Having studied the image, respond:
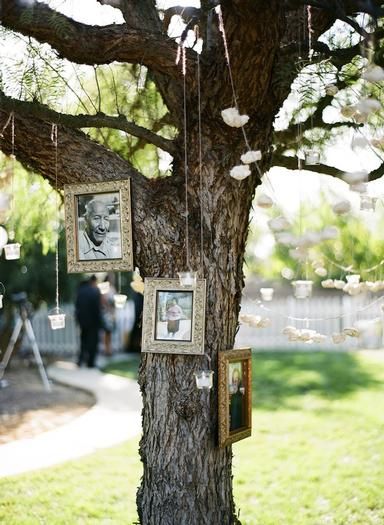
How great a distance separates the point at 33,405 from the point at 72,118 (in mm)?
5639

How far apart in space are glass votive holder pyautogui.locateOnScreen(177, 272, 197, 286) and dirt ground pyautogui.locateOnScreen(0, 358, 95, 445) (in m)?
4.05

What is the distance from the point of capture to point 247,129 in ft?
10.1

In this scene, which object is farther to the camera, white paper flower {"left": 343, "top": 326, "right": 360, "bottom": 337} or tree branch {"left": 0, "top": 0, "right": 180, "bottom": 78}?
white paper flower {"left": 343, "top": 326, "right": 360, "bottom": 337}

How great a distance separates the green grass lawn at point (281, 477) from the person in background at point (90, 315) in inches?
149

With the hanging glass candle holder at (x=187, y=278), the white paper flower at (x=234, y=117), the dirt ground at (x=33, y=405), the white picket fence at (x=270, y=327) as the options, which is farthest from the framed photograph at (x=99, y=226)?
the white picket fence at (x=270, y=327)

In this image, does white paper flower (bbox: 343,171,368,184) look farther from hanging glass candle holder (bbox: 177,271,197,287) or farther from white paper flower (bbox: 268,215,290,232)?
hanging glass candle holder (bbox: 177,271,197,287)

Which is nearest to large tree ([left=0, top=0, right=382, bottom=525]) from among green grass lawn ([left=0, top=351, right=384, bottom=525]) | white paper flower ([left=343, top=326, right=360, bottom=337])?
white paper flower ([left=343, top=326, right=360, bottom=337])

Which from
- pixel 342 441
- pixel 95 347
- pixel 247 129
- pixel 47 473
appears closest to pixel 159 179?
pixel 247 129

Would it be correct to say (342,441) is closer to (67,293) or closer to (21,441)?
(21,441)

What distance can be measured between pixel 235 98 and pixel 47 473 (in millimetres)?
3430

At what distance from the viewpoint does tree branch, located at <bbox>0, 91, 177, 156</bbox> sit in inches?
118

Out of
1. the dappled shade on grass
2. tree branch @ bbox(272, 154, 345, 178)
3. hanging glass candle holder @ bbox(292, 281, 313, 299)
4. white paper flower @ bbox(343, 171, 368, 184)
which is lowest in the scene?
the dappled shade on grass

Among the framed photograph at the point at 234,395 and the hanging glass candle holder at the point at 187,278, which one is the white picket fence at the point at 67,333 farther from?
the hanging glass candle holder at the point at 187,278

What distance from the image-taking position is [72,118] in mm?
3029
